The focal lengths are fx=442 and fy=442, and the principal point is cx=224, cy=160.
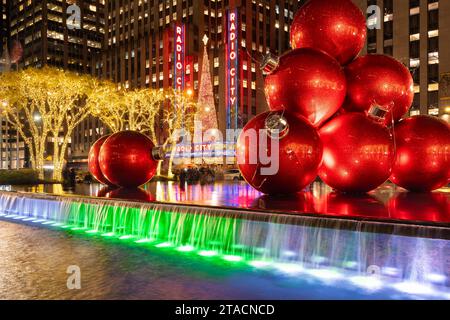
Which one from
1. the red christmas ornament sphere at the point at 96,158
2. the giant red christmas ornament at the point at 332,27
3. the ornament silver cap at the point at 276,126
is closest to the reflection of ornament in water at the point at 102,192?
the red christmas ornament sphere at the point at 96,158

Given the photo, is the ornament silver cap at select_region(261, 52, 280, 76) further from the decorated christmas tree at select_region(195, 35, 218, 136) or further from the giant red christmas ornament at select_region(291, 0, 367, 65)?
the decorated christmas tree at select_region(195, 35, 218, 136)

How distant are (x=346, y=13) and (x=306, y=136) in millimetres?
A: 3199

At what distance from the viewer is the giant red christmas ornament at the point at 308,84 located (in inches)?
360

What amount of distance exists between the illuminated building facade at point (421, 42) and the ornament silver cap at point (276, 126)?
48.2 metres

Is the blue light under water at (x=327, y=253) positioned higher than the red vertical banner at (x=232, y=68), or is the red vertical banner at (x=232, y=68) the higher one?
the red vertical banner at (x=232, y=68)

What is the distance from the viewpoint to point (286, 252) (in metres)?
7.74

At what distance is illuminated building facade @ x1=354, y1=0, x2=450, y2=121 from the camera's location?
53906 millimetres

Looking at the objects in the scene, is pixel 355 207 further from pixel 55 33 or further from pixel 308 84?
pixel 55 33

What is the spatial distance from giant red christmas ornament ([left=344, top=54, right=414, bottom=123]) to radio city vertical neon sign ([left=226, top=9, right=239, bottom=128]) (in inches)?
1956

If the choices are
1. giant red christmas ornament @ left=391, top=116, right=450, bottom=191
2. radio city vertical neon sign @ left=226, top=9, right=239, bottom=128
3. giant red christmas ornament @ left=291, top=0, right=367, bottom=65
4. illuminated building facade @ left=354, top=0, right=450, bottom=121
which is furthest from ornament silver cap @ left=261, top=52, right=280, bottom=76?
radio city vertical neon sign @ left=226, top=9, right=239, bottom=128

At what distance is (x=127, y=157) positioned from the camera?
13.6 metres

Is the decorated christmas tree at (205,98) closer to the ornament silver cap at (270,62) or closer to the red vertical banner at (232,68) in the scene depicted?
the red vertical banner at (232,68)
